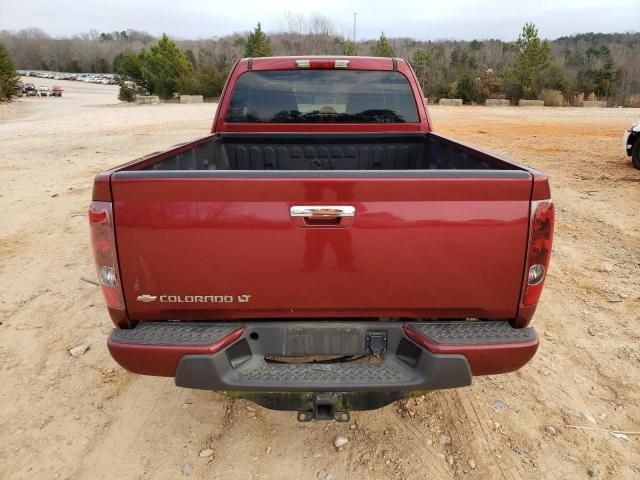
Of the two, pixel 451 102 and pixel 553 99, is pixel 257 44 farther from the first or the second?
pixel 553 99

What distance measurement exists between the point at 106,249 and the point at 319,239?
37.0 inches

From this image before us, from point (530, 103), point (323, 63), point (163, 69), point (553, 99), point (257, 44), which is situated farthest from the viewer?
point (257, 44)

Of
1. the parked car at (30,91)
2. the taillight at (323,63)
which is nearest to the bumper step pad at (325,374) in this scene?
the taillight at (323,63)

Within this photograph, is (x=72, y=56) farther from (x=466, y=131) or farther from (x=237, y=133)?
(x=237, y=133)

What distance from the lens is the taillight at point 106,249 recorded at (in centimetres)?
198

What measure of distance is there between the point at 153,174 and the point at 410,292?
1242mm

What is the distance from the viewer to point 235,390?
2.06m

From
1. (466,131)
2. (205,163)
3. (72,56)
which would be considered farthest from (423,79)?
(72,56)

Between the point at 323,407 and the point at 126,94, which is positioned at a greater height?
the point at 126,94

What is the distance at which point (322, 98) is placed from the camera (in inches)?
169

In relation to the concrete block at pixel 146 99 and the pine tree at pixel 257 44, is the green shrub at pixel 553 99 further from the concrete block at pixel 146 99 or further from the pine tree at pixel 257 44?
the concrete block at pixel 146 99

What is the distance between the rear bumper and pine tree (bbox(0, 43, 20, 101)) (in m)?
40.6

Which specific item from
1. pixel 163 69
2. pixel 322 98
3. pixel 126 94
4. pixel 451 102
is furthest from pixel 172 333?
pixel 163 69

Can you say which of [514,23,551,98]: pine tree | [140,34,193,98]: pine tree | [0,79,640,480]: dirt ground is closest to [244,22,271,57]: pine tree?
[140,34,193,98]: pine tree
